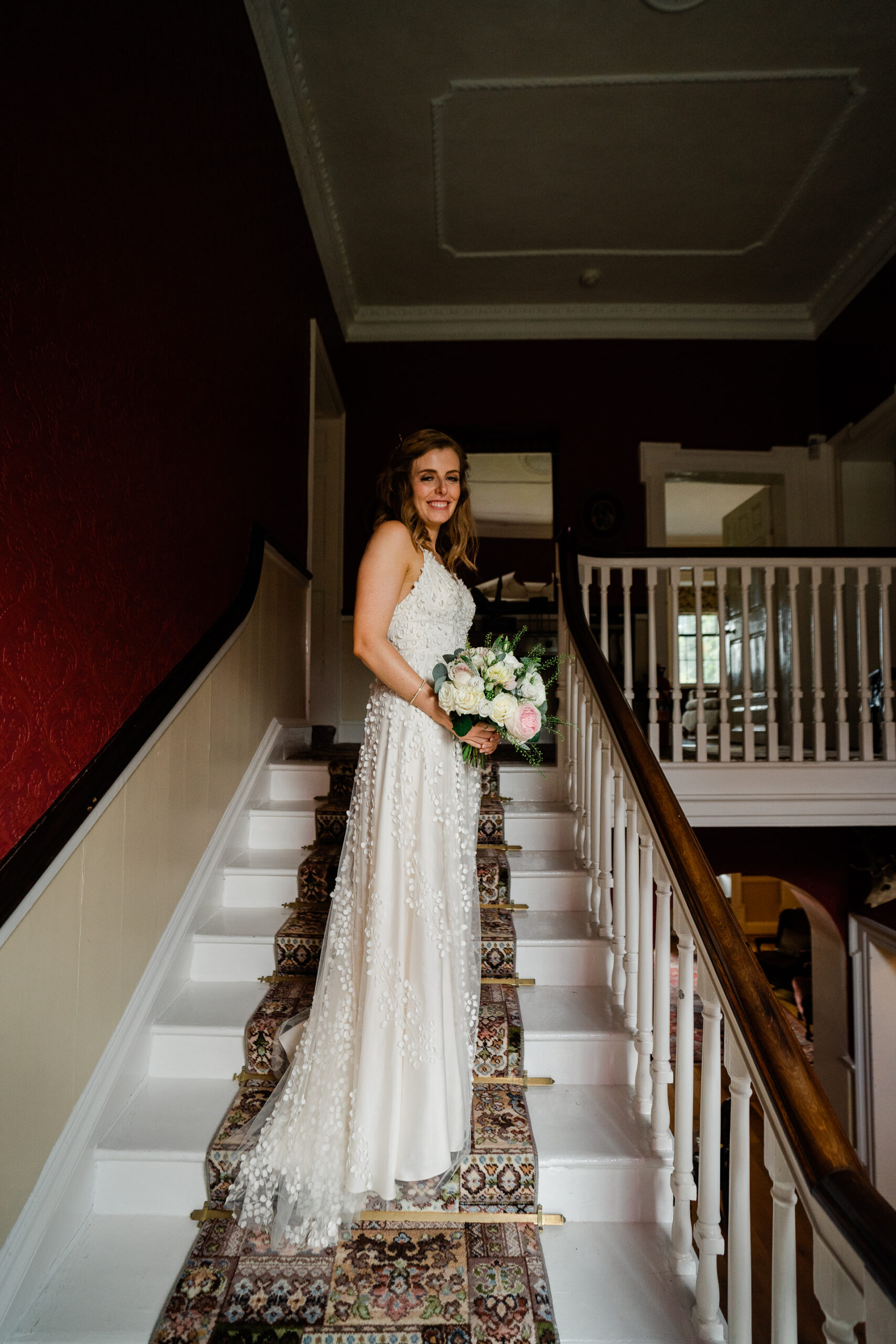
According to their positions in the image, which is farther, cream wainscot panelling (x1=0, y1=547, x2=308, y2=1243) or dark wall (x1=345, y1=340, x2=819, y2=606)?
dark wall (x1=345, y1=340, x2=819, y2=606)

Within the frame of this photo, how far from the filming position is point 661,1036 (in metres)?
1.85

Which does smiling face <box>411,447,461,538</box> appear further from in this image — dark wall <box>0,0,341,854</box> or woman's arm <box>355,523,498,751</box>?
dark wall <box>0,0,341,854</box>

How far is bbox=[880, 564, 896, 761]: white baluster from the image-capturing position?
3467 millimetres

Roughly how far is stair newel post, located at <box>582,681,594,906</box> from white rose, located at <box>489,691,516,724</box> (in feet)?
3.53

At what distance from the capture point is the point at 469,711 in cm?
164

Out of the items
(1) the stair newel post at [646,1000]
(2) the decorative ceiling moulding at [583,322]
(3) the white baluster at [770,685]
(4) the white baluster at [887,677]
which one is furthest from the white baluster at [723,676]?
(2) the decorative ceiling moulding at [583,322]

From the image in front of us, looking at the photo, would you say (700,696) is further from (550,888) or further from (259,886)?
(259,886)

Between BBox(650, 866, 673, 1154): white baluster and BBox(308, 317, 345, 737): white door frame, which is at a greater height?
BBox(308, 317, 345, 737): white door frame

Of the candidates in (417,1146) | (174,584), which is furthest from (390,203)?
(417,1146)

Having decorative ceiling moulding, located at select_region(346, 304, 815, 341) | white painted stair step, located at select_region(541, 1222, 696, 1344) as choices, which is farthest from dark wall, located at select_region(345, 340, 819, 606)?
white painted stair step, located at select_region(541, 1222, 696, 1344)

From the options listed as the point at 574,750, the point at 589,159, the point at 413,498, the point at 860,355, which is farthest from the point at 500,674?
the point at 860,355

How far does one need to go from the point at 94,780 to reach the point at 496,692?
0.97 meters

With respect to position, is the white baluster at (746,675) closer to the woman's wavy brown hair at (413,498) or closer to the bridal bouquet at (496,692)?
the woman's wavy brown hair at (413,498)

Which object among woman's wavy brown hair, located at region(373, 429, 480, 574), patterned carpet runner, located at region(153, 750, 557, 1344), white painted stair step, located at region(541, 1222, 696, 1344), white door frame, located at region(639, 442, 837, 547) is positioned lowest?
white painted stair step, located at region(541, 1222, 696, 1344)
